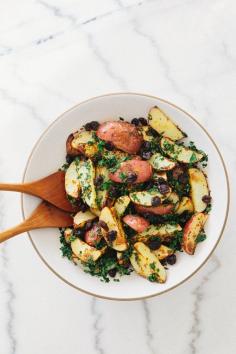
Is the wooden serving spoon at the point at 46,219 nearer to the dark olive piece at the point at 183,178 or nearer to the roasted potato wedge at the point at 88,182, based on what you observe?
the roasted potato wedge at the point at 88,182

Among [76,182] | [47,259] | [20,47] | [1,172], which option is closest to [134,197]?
[76,182]

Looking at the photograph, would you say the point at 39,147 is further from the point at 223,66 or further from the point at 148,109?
the point at 223,66

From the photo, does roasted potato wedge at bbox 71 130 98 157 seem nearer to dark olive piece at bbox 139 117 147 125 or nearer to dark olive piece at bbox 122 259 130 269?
dark olive piece at bbox 139 117 147 125

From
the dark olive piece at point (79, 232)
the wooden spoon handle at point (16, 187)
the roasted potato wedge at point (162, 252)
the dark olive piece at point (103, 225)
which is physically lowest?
the roasted potato wedge at point (162, 252)

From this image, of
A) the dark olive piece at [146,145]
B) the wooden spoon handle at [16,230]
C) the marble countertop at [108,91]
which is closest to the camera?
the wooden spoon handle at [16,230]

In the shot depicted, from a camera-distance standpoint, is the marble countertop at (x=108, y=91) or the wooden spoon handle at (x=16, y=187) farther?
the marble countertop at (x=108, y=91)

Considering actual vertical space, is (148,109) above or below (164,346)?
above

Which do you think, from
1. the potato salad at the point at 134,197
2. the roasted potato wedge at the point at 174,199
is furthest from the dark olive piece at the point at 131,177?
the roasted potato wedge at the point at 174,199
